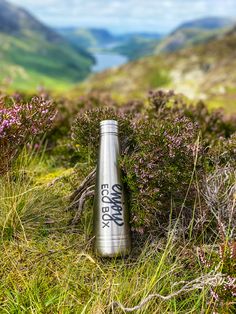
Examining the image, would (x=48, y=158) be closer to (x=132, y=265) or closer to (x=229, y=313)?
(x=132, y=265)

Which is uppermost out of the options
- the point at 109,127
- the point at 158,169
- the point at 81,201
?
the point at 109,127

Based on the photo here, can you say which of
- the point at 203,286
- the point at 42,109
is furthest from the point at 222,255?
the point at 42,109

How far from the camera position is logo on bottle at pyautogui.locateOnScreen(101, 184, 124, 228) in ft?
15.9

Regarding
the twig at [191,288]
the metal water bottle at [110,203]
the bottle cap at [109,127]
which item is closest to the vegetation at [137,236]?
the twig at [191,288]

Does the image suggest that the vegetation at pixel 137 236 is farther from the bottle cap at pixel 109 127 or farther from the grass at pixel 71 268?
the bottle cap at pixel 109 127

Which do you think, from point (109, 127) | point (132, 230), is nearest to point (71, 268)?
point (132, 230)

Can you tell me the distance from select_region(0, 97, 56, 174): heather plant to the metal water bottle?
82 cm

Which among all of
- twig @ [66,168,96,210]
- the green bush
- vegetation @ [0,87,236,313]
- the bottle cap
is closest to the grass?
vegetation @ [0,87,236,313]

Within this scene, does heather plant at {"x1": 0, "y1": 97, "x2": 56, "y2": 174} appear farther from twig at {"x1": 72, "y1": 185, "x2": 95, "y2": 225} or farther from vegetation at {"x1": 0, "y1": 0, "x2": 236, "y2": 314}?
twig at {"x1": 72, "y1": 185, "x2": 95, "y2": 225}

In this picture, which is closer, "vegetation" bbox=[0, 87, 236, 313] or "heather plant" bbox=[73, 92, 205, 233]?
"vegetation" bbox=[0, 87, 236, 313]

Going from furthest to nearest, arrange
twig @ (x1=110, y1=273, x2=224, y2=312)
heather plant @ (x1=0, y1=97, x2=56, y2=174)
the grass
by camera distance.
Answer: heather plant @ (x1=0, y1=97, x2=56, y2=174), the grass, twig @ (x1=110, y1=273, x2=224, y2=312)

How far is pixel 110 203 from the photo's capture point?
16.0 ft

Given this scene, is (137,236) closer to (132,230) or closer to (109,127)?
(132,230)

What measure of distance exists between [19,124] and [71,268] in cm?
168
